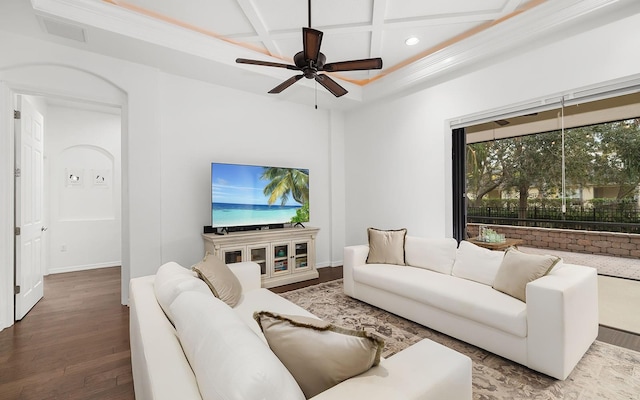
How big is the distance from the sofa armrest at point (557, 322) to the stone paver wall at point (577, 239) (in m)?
2.07

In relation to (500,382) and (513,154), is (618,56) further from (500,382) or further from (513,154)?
(500,382)

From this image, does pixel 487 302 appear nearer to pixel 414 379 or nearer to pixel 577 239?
pixel 414 379

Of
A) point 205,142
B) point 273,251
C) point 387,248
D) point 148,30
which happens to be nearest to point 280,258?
point 273,251

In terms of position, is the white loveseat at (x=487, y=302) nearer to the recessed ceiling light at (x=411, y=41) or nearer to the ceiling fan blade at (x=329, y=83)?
the ceiling fan blade at (x=329, y=83)

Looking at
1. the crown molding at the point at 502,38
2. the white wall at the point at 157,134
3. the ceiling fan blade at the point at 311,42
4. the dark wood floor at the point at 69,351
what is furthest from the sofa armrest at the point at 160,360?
the crown molding at the point at 502,38

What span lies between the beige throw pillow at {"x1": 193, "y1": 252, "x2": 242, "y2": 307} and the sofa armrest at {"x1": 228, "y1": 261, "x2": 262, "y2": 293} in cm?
24

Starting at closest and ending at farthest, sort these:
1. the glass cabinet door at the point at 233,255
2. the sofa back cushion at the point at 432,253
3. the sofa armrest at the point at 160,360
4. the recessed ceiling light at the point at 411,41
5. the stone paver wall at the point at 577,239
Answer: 1. the sofa armrest at the point at 160,360
2. the sofa back cushion at the point at 432,253
3. the recessed ceiling light at the point at 411,41
4. the stone paver wall at the point at 577,239
5. the glass cabinet door at the point at 233,255

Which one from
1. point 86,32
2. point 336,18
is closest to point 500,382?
point 336,18

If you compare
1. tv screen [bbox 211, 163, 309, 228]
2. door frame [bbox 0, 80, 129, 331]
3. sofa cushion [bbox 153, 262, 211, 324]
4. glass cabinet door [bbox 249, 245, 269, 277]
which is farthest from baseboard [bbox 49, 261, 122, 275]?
sofa cushion [bbox 153, 262, 211, 324]

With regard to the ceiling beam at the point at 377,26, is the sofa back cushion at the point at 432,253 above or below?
below

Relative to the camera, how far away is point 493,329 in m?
2.20

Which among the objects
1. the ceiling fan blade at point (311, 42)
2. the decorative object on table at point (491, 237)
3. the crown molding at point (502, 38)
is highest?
the crown molding at point (502, 38)

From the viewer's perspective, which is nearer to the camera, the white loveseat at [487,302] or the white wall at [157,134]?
the white loveseat at [487,302]

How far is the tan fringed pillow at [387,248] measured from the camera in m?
3.44
